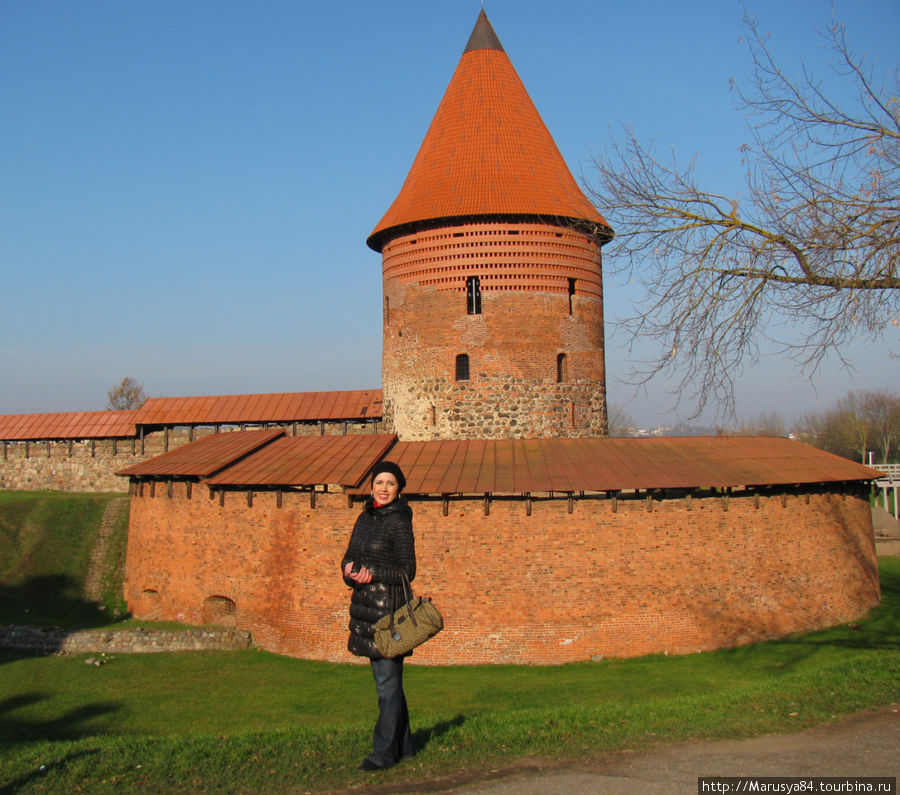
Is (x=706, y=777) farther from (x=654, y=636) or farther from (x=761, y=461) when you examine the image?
(x=761, y=461)

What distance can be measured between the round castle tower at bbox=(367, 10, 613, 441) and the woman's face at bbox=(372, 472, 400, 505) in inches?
405


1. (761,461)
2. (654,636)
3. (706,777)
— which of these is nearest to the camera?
(706,777)

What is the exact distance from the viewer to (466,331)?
15742 millimetres

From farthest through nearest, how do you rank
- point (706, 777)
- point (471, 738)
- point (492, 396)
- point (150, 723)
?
1. point (492, 396)
2. point (150, 723)
3. point (471, 738)
4. point (706, 777)

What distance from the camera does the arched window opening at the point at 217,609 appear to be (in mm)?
14633

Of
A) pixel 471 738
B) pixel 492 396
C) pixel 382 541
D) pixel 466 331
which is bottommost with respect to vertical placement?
pixel 471 738

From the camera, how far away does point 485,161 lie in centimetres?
1662

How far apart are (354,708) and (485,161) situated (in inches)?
432

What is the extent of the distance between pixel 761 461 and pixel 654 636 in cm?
381

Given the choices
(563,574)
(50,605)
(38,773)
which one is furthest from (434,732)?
(50,605)

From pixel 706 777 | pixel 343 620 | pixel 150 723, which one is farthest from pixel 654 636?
pixel 706 777

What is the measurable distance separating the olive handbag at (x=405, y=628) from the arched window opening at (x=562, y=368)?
11254 mm

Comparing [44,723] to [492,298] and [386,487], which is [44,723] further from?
[492,298]

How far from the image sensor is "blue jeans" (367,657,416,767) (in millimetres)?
5062
